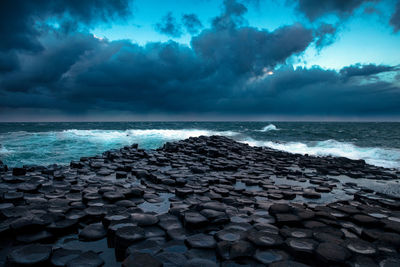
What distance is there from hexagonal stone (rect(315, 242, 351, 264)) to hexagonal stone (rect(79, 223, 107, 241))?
2.86 metres

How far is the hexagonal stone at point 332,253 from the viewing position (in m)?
2.68

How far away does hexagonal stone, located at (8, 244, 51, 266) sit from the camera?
8.22 ft

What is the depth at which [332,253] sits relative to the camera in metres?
2.78

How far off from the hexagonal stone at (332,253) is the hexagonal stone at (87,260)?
2.56m

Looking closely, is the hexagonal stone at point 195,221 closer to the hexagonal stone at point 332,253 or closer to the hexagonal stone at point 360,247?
the hexagonal stone at point 332,253

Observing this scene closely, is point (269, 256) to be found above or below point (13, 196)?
below

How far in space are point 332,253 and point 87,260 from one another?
2.85 meters

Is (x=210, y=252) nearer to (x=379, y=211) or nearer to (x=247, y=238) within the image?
(x=247, y=238)

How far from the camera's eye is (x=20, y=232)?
3215mm

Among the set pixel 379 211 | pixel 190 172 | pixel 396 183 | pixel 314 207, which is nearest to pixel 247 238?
pixel 314 207

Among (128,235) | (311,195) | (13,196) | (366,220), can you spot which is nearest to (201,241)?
(128,235)

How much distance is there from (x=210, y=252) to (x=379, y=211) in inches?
144

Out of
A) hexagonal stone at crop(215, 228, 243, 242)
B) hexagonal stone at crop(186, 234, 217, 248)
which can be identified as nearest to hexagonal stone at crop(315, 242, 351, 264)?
hexagonal stone at crop(215, 228, 243, 242)

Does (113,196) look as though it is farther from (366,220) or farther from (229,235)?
(366,220)
